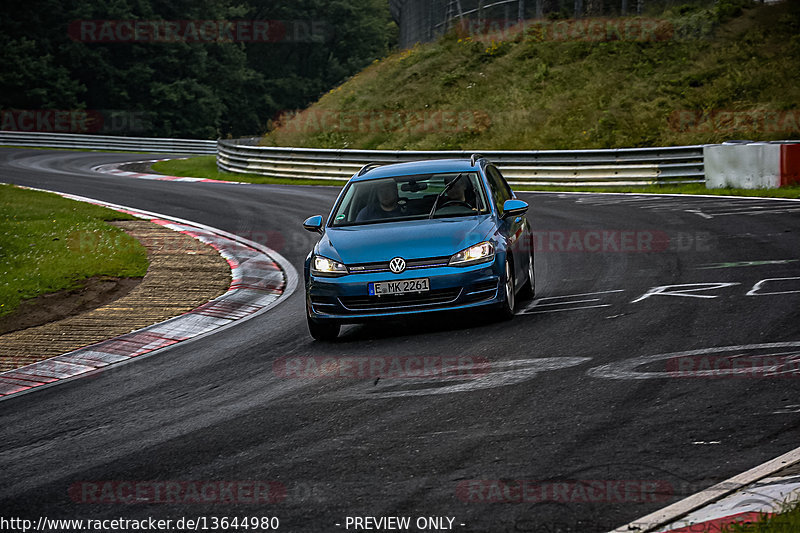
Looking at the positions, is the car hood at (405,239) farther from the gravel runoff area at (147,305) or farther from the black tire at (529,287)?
the gravel runoff area at (147,305)

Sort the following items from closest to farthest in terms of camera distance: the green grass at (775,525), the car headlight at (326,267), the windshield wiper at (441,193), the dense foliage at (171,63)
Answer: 1. the green grass at (775,525)
2. the car headlight at (326,267)
3. the windshield wiper at (441,193)
4. the dense foliage at (171,63)

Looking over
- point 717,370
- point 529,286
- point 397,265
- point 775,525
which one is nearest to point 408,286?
point 397,265

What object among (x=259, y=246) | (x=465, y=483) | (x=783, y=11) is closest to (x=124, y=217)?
(x=259, y=246)

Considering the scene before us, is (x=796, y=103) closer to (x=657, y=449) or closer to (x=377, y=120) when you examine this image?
(x=377, y=120)

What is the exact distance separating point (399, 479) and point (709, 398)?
2281 millimetres

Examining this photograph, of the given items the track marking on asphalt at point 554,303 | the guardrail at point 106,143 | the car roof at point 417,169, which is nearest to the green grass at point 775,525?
the track marking on asphalt at point 554,303

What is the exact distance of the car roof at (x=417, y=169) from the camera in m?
10.4

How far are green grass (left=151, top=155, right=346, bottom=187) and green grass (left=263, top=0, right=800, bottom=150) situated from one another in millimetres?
3277

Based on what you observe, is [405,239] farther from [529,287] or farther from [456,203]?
[529,287]

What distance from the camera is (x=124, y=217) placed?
66.9 feet

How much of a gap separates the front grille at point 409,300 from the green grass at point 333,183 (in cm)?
1308

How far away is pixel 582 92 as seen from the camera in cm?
3359

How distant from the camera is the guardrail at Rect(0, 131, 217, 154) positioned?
50594mm

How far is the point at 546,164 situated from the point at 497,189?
15.8 metres
